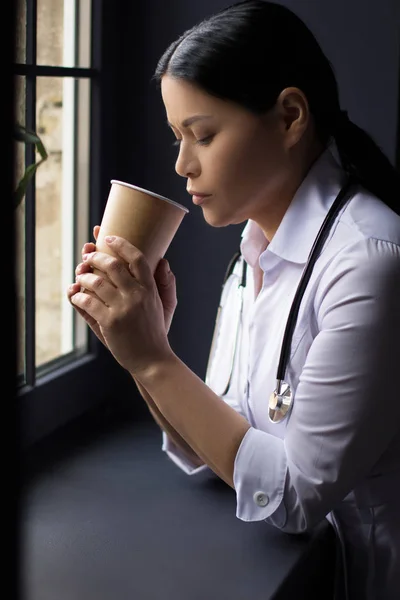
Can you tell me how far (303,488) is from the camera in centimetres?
95

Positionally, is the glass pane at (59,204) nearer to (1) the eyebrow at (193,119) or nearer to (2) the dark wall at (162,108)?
(2) the dark wall at (162,108)

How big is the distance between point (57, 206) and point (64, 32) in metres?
0.31

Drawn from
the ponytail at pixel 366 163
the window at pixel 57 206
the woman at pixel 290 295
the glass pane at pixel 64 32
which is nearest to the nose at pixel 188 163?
the woman at pixel 290 295

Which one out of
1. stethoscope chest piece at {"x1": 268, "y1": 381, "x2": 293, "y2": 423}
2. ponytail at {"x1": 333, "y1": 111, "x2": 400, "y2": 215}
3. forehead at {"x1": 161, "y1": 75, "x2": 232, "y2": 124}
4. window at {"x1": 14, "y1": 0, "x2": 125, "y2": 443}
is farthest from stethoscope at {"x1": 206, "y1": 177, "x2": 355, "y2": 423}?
window at {"x1": 14, "y1": 0, "x2": 125, "y2": 443}

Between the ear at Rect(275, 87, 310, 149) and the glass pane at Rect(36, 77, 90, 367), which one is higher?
the ear at Rect(275, 87, 310, 149)

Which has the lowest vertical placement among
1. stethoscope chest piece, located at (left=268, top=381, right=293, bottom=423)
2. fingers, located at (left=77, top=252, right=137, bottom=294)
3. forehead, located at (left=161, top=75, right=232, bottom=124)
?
stethoscope chest piece, located at (left=268, top=381, right=293, bottom=423)

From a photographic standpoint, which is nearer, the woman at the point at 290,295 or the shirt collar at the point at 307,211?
the woman at the point at 290,295

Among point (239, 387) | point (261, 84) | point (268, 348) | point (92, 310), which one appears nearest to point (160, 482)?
point (239, 387)

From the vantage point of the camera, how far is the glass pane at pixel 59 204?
1.39 m

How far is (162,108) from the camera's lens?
1.57 metres

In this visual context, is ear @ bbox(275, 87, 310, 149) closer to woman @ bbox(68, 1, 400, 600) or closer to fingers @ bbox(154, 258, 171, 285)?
woman @ bbox(68, 1, 400, 600)

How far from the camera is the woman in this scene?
3.06 feet

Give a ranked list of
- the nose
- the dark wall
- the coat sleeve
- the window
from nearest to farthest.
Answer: the coat sleeve, the nose, the window, the dark wall

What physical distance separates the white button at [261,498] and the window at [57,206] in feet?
1.58
